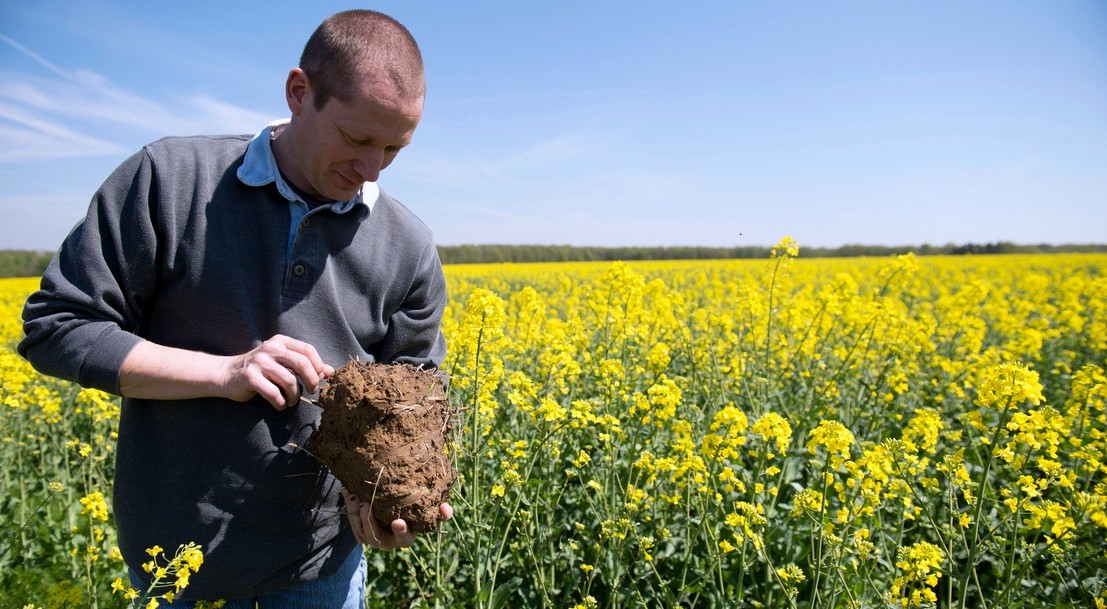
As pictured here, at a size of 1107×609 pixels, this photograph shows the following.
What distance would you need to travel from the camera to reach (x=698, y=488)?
2525mm

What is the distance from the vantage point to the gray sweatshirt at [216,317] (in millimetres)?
1281

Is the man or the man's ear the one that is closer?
the man

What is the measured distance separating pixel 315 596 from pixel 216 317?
0.78m

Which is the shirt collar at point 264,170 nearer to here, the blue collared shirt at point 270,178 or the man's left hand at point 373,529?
the blue collared shirt at point 270,178

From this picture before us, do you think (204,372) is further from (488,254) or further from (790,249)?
(488,254)

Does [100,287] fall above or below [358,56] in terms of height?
below

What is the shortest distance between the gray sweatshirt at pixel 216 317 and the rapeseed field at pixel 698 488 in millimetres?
150

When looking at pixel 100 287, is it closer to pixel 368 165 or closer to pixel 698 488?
pixel 368 165

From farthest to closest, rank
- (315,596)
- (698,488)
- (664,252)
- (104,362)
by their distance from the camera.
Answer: (664,252) → (698,488) → (315,596) → (104,362)

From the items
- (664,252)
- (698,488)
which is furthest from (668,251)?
(698,488)

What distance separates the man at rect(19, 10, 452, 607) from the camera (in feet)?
4.04

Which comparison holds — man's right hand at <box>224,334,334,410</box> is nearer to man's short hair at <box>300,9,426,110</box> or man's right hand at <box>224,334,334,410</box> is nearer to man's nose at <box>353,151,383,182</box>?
man's nose at <box>353,151,383,182</box>

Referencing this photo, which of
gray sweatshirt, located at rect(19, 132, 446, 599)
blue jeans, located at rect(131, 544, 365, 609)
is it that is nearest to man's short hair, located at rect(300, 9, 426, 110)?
gray sweatshirt, located at rect(19, 132, 446, 599)

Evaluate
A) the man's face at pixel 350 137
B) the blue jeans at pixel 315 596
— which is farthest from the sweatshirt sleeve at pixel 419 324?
the blue jeans at pixel 315 596
